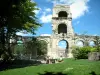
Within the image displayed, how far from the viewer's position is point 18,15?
1934 centimetres

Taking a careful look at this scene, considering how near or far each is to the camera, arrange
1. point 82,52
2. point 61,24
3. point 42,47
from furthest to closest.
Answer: point 61,24, point 42,47, point 82,52

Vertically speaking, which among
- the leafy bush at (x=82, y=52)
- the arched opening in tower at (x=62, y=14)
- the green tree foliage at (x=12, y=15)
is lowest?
the leafy bush at (x=82, y=52)

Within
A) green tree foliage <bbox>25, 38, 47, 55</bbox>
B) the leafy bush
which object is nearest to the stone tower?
green tree foliage <bbox>25, 38, 47, 55</bbox>

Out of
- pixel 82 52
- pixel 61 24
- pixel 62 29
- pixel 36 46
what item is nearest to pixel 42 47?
pixel 36 46

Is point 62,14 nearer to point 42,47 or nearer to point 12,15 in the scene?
point 42,47

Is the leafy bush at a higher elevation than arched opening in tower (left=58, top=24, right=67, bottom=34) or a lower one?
lower

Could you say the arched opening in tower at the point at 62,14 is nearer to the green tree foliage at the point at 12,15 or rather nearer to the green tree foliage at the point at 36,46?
the green tree foliage at the point at 36,46

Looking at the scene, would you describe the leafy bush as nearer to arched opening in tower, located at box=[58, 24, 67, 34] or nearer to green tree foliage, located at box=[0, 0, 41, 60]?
green tree foliage, located at box=[0, 0, 41, 60]

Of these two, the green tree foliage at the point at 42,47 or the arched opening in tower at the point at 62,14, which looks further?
the arched opening in tower at the point at 62,14

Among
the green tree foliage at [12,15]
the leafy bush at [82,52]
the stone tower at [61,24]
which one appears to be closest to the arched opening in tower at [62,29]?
the stone tower at [61,24]

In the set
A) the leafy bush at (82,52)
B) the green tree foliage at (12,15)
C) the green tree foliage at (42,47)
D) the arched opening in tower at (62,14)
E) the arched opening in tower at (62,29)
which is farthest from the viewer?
the arched opening in tower at (62,29)

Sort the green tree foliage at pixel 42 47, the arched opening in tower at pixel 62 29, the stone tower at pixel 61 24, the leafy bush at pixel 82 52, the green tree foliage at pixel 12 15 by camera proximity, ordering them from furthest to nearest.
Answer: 1. the arched opening in tower at pixel 62 29
2. the stone tower at pixel 61 24
3. the green tree foliage at pixel 42 47
4. the leafy bush at pixel 82 52
5. the green tree foliage at pixel 12 15

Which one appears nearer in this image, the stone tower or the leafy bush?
the leafy bush

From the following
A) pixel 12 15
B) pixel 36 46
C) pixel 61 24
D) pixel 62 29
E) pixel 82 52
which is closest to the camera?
pixel 12 15
